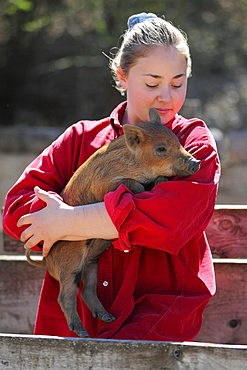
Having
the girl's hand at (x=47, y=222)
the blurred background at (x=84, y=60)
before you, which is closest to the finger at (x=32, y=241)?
the girl's hand at (x=47, y=222)

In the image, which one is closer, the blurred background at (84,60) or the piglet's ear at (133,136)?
the piglet's ear at (133,136)

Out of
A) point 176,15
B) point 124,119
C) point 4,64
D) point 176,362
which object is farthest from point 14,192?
point 4,64

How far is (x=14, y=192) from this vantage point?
278 centimetres

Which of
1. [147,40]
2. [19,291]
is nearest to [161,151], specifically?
[147,40]

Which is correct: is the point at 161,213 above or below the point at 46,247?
above

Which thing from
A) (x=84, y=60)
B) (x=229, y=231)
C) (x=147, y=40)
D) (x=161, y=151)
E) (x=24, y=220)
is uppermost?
(x=147, y=40)

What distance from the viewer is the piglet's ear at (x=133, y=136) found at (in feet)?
8.39

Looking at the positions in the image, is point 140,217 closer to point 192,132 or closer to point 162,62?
point 192,132

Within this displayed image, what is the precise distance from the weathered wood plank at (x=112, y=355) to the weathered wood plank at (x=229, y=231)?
1.34m

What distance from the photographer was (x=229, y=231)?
3.26 metres

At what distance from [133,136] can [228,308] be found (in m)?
1.18

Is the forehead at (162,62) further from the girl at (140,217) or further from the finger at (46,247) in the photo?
the finger at (46,247)

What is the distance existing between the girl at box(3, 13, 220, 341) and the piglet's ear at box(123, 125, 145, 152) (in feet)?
0.56

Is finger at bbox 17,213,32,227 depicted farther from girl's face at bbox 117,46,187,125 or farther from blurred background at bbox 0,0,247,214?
blurred background at bbox 0,0,247,214
